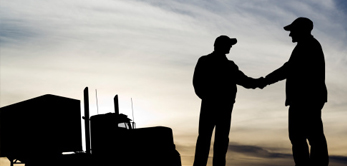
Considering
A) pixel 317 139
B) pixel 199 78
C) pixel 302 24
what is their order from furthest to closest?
Answer: pixel 199 78
pixel 302 24
pixel 317 139

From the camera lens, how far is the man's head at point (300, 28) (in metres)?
8.47

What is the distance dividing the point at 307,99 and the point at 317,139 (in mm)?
814

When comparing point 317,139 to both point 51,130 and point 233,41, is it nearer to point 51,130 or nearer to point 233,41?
point 233,41

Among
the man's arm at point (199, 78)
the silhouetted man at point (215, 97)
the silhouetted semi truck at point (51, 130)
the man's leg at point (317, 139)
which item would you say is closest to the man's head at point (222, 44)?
the silhouetted man at point (215, 97)

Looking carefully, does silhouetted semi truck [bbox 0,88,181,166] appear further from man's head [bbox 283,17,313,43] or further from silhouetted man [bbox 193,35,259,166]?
man's head [bbox 283,17,313,43]

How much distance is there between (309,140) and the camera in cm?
816

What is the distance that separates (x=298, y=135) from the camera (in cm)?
823

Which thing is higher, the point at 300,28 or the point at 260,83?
the point at 300,28

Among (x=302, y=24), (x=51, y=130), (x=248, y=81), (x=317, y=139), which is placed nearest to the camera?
(x=317, y=139)

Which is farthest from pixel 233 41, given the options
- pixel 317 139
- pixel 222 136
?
pixel 317 139

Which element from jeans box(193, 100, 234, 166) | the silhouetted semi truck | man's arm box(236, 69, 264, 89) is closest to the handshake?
man's arm box(236, 69, 264, 89)

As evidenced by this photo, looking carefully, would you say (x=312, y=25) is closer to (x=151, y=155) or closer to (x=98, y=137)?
(x=151, y=155)

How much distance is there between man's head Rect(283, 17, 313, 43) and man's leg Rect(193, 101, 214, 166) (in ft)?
7.74

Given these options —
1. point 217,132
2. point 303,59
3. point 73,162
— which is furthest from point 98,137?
point 303,59
